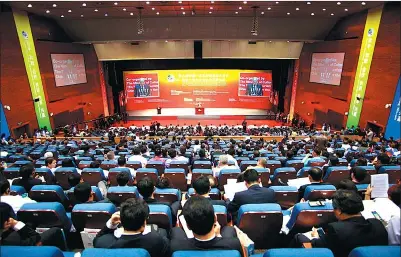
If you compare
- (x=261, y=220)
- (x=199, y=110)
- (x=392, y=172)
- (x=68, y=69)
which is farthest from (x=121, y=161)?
(x=199, y=110)

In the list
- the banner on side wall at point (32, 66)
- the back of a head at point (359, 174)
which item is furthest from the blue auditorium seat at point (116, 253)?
the banner on side wall at point (32, 66)

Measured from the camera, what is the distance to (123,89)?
2455 centimetres

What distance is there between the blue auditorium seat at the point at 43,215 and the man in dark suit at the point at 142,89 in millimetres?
22072

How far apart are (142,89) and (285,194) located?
22.0m

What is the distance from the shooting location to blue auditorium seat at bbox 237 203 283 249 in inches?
112

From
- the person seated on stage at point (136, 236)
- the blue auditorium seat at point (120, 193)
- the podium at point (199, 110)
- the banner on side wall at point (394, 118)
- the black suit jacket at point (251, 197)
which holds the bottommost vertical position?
the podium at point (199, 110)

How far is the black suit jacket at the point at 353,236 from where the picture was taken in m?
2.15

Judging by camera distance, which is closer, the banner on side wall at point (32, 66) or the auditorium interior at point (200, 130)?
the auditorium interior at point (200, 130)

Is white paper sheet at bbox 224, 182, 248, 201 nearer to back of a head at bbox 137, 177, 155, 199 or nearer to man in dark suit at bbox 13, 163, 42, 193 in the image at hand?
back of a head at bbox 137, 177, 155, 199

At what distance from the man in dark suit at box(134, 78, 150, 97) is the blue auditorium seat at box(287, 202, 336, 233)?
74.6 feet

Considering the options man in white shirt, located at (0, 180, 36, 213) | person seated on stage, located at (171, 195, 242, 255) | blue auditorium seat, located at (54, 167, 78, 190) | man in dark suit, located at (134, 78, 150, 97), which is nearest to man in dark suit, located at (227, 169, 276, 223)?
person seated on stage, located at (171, 195, 242, 255)

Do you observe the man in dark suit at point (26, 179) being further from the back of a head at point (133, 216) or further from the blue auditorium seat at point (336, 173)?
the blue auditorium seat at point (336, 173)

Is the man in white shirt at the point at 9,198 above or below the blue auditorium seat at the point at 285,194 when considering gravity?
above

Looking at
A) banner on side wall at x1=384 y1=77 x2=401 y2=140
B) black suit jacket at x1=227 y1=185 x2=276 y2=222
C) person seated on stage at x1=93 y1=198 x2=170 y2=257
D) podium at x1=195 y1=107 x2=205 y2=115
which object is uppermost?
person seated on stage at x1=93 y1=198 x2=170 y2=257
